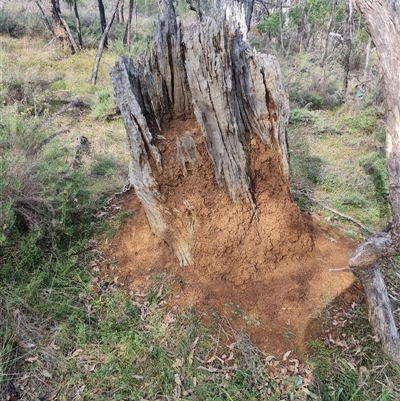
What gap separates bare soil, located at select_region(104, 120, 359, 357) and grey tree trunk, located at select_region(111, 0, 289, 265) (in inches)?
2.9

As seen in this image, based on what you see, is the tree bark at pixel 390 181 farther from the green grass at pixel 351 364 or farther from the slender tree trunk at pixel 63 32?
the slender tree trunk at pixel 63 32

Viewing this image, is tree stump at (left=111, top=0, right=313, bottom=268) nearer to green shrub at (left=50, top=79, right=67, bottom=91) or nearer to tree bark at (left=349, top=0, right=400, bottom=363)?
tree bark at (left=349, top=0, right=400, bottom=363)

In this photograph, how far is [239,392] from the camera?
7.30ft

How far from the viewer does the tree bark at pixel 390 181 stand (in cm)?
207

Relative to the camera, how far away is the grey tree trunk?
7.88ft

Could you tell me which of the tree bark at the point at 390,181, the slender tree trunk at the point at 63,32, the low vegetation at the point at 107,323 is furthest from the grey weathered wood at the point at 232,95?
the slender tree trunk at the point at 63,32

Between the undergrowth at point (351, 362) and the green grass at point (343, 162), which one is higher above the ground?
the green grass at point (343, 162)

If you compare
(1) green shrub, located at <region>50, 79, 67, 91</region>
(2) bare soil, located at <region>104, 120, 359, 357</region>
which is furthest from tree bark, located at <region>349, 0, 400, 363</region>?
(1) green shrub, located at <region>50, 79, 67, 91</region>

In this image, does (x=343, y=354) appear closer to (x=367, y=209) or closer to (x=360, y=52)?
(x=367, y=209)

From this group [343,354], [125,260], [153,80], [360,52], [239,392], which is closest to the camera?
[239,392]

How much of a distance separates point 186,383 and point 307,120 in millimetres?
5903

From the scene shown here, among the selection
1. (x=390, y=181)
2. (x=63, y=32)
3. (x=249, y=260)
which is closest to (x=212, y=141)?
(x=249, y=260)

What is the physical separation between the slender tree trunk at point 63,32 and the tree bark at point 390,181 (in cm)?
946

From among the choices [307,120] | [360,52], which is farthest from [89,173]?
[360,52]
